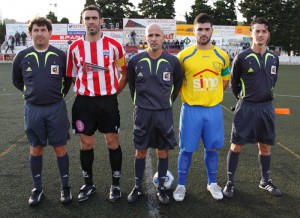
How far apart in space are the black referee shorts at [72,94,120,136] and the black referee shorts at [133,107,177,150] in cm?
28

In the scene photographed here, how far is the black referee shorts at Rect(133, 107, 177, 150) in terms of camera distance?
11.5ft

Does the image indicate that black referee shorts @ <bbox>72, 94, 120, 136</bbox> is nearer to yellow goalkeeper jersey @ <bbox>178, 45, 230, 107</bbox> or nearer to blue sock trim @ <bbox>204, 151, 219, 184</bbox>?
yellow goalkeeper jersey @ <bbox>178, 45, 230, 107</bbox>

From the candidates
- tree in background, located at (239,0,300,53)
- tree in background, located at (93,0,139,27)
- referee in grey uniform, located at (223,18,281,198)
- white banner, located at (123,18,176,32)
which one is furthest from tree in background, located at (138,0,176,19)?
referee in grey uniform, located at (223,18,281,198)

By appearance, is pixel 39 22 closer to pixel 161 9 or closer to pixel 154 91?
pixel 154 91

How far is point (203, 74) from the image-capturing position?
357 centimetres

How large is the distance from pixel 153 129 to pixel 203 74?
2.74ft

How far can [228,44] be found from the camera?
35.7 metres

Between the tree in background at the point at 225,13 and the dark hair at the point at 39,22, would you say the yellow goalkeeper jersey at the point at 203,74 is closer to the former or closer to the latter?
the dark hair at the point at 39,22

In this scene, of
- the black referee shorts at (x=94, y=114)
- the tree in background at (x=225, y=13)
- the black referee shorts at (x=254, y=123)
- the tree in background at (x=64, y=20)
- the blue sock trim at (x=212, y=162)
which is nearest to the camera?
the black referee shorts at (x=94, y=114)

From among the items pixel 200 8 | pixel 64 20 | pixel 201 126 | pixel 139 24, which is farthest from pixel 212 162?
pixel 64 20

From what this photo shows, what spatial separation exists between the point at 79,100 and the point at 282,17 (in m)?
43.0

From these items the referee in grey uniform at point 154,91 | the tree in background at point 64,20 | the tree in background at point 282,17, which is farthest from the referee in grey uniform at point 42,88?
the tree in background at point 64,20

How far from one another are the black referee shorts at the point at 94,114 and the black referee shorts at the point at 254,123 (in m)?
1.46

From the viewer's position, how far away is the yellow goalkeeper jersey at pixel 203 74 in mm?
3561
